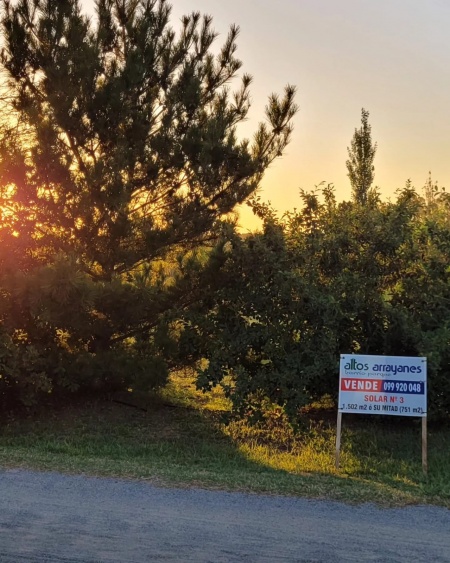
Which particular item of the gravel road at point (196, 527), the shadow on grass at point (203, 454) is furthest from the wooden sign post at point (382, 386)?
the gravel road at point (196, 527)

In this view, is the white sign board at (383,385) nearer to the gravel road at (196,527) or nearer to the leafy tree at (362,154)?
the gravel road at (196,527)

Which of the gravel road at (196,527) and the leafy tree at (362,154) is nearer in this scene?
the gravel road at (196,527)

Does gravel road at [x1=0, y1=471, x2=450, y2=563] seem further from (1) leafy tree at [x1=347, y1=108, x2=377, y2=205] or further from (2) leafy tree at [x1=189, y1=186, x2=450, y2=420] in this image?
(1) leafy tree at [x1=347, y1=108, x2=377, y2=205]

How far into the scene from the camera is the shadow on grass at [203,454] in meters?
6.11

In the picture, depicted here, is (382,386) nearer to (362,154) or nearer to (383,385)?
(383,385)

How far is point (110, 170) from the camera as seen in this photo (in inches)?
368

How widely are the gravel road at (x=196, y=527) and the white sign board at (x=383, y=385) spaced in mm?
2152

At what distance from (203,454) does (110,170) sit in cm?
454

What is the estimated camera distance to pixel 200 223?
10805mm

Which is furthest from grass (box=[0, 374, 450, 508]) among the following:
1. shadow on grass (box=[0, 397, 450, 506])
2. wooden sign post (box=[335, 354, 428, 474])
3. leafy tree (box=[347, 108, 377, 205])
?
leafy tree (box=[347, 108, 377, 205])

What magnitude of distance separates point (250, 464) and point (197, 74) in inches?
266

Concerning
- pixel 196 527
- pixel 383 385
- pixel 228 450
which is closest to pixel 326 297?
pixel 383 385

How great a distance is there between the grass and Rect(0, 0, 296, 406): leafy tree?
1166 millimetres

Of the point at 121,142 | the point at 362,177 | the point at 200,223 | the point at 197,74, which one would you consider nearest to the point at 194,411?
the point at 200,223
